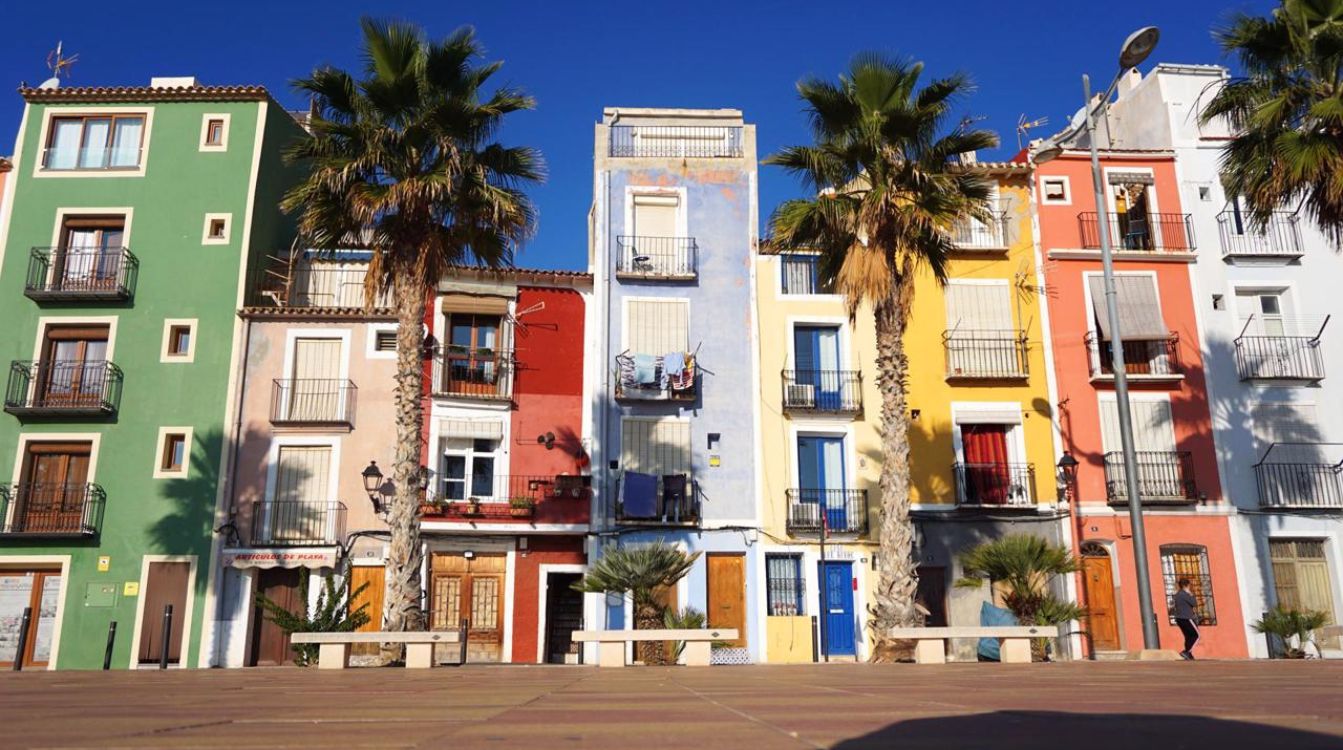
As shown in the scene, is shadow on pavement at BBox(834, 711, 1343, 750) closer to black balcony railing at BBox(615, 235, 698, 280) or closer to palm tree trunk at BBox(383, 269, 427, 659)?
palm tree trunk at BBox(383, 269, 427, 659)

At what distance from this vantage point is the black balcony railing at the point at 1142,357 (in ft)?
84.7

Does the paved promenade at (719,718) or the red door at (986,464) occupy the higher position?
the red door at (986,464)

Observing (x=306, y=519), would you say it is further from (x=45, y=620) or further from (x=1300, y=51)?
(x=1300, y=51)

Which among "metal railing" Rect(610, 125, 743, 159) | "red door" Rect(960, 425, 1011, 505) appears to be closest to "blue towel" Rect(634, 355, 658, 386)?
"metal railing" Rect(610, 125, 743, 159)

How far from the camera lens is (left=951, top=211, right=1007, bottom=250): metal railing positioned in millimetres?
26859

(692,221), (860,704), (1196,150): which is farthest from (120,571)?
(1196,150)

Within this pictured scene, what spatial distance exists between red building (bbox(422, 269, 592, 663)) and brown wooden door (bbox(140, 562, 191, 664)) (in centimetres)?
584

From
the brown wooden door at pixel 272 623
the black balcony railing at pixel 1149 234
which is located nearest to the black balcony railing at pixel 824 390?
the black balcony railing at pixel 1149 234

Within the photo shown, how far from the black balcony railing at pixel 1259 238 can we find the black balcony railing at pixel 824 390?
10856 mm

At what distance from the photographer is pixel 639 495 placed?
2491 cm

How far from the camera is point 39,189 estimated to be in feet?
88.5

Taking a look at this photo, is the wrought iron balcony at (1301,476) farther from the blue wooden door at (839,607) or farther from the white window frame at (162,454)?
the white window frame at (162,454)

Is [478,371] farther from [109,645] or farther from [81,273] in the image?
[81,273]

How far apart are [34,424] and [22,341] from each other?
234cm
